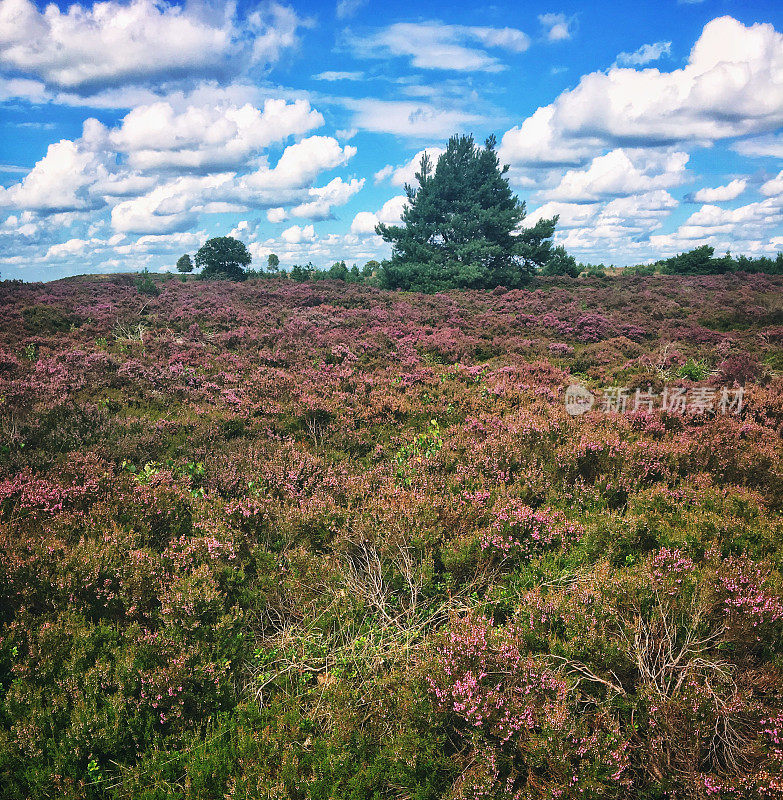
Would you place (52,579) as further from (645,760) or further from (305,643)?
(645,760)

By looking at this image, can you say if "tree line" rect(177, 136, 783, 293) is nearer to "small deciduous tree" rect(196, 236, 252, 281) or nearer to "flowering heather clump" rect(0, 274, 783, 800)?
"small deciduous tree" rect(196, 236, 252, 281)

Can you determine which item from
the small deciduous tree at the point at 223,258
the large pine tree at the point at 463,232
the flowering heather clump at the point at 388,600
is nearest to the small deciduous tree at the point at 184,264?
the small deciduous tree at the point at 223,258

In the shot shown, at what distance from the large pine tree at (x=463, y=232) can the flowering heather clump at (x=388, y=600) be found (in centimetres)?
2397

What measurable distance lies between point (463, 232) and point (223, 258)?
70.0 feet

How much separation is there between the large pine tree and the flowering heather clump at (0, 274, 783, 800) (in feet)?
78.6

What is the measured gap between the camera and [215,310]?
63.3 feet

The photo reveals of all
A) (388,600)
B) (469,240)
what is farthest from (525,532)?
(469,240)

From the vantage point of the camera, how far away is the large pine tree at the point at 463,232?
30.9m

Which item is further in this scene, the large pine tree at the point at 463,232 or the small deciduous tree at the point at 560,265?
the small deciduous tree at the point at 560,265

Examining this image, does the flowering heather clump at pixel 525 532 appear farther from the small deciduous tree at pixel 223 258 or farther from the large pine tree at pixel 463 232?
the small deciduous tree at pixel 223 258

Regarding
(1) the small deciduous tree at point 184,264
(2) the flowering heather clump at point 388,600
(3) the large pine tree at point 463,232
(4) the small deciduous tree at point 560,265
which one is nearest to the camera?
(2) the flowering heather clump at point 388,600

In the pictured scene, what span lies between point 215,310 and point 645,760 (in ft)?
64.2

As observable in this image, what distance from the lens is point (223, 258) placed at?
42.1m

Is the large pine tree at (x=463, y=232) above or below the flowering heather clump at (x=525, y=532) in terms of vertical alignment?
above
